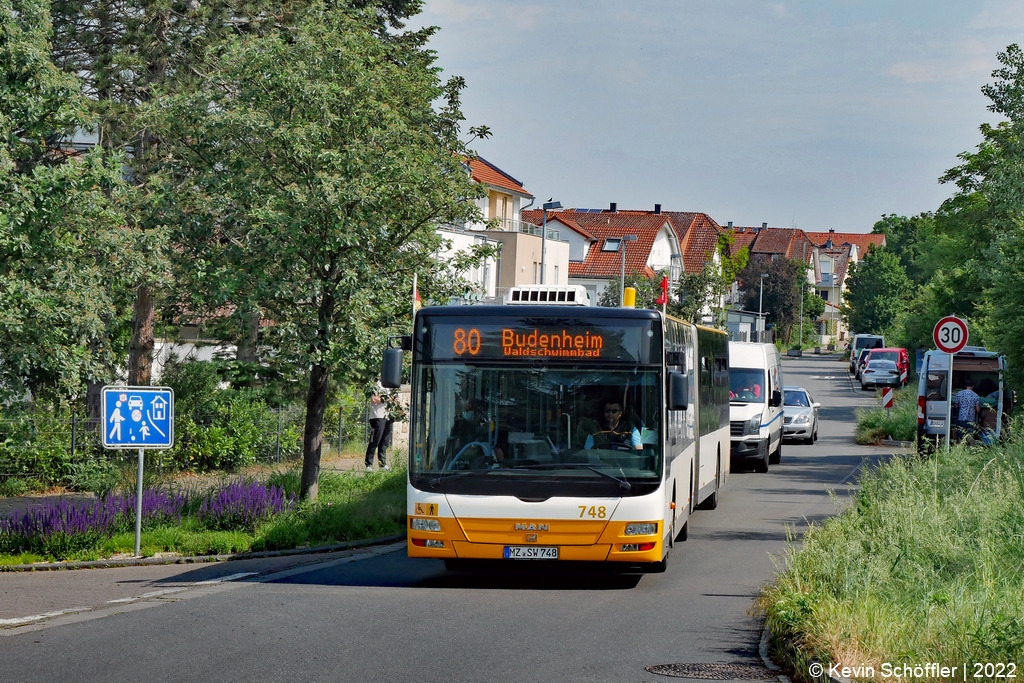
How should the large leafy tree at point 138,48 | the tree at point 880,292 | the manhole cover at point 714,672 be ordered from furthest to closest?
the tree at point 880,292 < the large leafy tree at point 138,48 < the manhole cover at point 714,672

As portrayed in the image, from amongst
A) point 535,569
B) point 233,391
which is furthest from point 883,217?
point 535,569

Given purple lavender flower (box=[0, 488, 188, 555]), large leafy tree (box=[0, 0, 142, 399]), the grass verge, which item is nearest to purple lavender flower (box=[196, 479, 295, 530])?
the grass verge

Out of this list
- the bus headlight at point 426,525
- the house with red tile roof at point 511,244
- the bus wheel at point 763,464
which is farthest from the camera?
the house with red tile roof at point 511,244

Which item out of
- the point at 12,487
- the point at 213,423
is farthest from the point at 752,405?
the point at 12,487

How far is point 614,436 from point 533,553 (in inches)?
55.1

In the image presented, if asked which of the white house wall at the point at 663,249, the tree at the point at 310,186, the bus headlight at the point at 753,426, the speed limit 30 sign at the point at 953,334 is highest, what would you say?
the white house wall at the point at 663,249

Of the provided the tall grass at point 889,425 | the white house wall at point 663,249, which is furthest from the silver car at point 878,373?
the white house wall at point 663,249

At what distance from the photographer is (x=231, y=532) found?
637 inches

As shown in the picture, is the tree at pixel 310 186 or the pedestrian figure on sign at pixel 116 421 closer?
the pedestrian figure on sign at pixel 116 421

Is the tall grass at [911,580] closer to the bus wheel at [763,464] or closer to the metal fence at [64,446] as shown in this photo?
the bus wheel at [763,464]

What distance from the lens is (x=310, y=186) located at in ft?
56.9

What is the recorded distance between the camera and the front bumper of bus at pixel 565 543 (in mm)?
12258

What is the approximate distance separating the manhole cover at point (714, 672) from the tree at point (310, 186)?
30.9 feet

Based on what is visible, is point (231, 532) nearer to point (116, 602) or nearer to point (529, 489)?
point (116, 602)
